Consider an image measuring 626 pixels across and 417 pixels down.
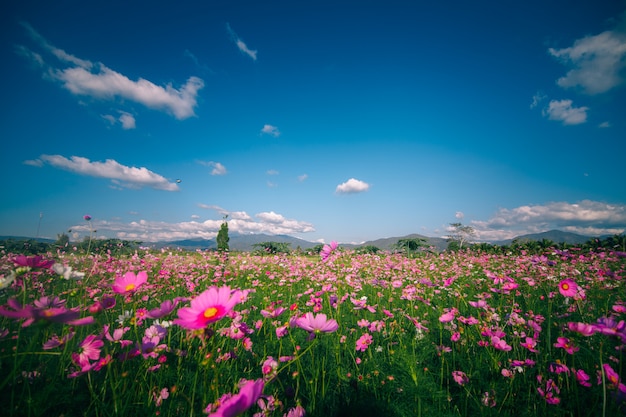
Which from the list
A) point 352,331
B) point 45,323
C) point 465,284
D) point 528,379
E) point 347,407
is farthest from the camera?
point 465,284

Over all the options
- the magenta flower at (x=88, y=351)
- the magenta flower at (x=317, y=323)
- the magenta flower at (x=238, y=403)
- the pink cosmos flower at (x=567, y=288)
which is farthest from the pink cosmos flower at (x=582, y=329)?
the magenta flower at (x=88, y=351)

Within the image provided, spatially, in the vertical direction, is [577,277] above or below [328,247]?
below

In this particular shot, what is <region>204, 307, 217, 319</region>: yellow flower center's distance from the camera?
0.93 metres

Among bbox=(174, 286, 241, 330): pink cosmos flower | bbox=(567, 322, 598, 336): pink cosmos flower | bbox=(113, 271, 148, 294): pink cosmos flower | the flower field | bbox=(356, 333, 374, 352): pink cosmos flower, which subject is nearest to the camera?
bbox=(174, 286, 241, 330): pink cosmos flower

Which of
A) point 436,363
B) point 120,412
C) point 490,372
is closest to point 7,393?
point 120,412

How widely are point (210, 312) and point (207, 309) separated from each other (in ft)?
0.13

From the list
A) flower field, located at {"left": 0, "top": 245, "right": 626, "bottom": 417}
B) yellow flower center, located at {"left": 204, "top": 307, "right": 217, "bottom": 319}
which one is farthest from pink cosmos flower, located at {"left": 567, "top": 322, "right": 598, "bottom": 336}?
yellow flower center, located at {"left": 204, "top": 307, "right": 217, "bottom": 319}

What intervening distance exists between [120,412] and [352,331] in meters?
1.77

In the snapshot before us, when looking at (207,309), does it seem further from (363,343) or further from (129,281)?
(363,343)

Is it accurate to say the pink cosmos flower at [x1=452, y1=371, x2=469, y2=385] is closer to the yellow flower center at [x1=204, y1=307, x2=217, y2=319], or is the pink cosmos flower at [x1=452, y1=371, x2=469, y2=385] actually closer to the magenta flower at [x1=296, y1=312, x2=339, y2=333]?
the magenta flower at [x1=296, y1=312, x2=339, y2=333]

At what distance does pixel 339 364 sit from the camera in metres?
1.85

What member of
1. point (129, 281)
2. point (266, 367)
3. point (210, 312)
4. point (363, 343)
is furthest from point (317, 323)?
point (129, 281)

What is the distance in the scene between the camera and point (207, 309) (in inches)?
39.7

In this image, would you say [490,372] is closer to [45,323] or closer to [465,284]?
[45,323]
